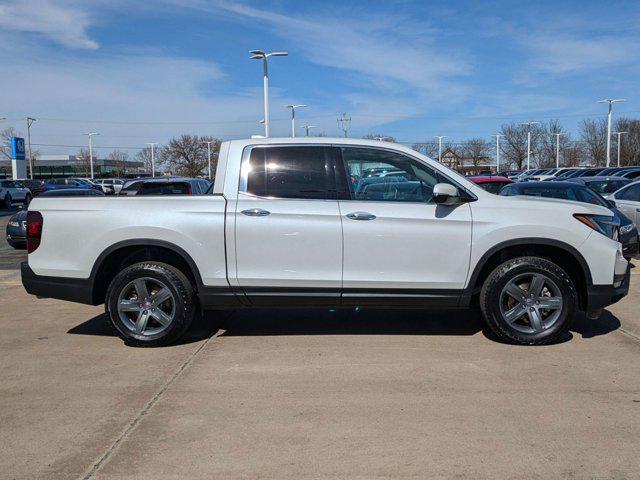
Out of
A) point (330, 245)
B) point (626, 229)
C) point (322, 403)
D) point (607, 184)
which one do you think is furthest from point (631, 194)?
point (322, 403)

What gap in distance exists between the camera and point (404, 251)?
17.9 ft

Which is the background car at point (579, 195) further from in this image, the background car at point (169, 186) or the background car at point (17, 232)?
the background car at point (17, 232)

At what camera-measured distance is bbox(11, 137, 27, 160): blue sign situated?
59656 millimetres

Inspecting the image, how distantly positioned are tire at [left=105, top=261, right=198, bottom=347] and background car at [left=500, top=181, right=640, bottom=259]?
6.72 m

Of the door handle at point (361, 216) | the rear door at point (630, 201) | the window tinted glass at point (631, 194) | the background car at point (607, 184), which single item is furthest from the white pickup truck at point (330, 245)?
the background car at point (607, 184)

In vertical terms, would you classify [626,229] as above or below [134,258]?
below

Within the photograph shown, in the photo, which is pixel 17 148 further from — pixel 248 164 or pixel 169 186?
pixel 248 164

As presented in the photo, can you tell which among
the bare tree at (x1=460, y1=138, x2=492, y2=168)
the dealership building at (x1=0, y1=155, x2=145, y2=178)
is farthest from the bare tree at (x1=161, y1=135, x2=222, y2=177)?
the bare tree at (x1=460, y1=138, x2=492, y2=168)

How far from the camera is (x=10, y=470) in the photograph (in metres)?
3.43

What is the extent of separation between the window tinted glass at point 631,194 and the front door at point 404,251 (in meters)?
8.35

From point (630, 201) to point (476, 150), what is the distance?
3563 inches

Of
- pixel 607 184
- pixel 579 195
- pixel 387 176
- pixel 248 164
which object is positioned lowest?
pixel 579 195

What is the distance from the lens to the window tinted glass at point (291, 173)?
561 cm

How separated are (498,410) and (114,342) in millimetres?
3739
